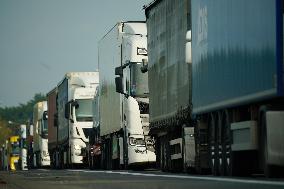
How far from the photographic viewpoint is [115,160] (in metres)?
39.0

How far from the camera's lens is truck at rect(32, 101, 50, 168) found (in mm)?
66812

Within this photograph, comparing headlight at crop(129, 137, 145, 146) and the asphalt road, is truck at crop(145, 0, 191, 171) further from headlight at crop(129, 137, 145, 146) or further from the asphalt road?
the asphalt road

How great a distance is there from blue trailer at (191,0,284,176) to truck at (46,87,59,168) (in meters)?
32.7

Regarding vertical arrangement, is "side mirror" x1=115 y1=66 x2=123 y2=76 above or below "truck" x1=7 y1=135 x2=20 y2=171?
above

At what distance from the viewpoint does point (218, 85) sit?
2319 cm

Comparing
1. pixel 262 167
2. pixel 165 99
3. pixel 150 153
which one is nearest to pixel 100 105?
pixel 150 153

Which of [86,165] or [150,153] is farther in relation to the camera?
[86,165]

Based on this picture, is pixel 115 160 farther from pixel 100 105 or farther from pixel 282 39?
pixel 282 39

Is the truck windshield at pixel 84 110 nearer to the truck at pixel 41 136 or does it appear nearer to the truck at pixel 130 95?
the truck at pixel 130 95

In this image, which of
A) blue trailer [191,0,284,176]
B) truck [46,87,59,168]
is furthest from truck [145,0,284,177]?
truck [46,87,59,168]

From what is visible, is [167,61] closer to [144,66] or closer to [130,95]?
[144,66]

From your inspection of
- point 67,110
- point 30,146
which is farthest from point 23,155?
point 67,110

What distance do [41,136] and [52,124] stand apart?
7692 mm

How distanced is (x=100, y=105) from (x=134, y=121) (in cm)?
756
